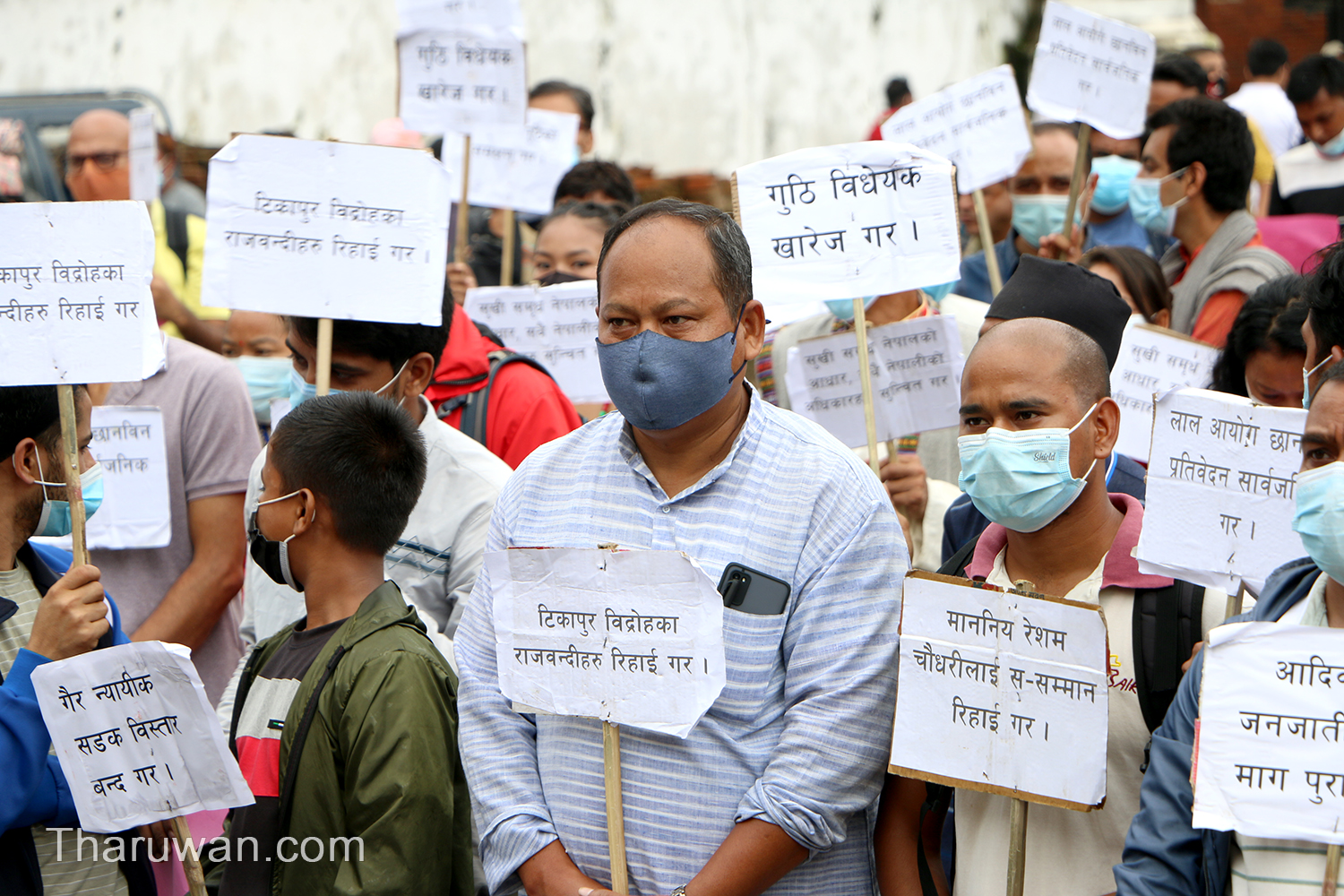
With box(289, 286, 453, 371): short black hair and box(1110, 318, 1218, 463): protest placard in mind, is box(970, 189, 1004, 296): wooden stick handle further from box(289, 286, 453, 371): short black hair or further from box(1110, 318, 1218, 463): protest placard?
box(289, 286, 453, 371): short black hair

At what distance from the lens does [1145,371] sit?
4.07 metres

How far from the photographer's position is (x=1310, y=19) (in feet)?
49.0

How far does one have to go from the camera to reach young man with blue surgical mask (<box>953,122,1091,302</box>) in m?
6.79

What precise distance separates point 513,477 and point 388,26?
10.4m

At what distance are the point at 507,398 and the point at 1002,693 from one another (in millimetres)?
2063

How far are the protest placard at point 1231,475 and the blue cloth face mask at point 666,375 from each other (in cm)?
90

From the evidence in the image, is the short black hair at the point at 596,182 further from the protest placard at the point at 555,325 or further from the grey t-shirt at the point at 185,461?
the grey t-shirt at the point at 185,461

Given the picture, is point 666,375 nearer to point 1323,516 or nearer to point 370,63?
point 1323,516

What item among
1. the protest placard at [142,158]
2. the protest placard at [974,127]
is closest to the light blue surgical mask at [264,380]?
the protest placard at [142,158]

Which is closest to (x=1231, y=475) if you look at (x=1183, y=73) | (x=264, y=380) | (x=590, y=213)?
(x=590, y=213)

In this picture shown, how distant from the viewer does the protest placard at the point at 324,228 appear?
12.5 ft

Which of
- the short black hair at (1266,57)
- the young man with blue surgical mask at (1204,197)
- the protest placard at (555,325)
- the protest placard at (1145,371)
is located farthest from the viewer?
the short black hair at (1266,57)

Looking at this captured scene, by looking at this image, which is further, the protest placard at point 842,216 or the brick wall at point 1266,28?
the brick wall at point 1266,28

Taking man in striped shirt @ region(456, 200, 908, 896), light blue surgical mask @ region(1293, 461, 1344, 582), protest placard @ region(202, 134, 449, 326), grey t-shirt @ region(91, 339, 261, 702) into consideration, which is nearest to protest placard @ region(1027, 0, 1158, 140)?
protest placard @ region(202, 134, 449, 326)
